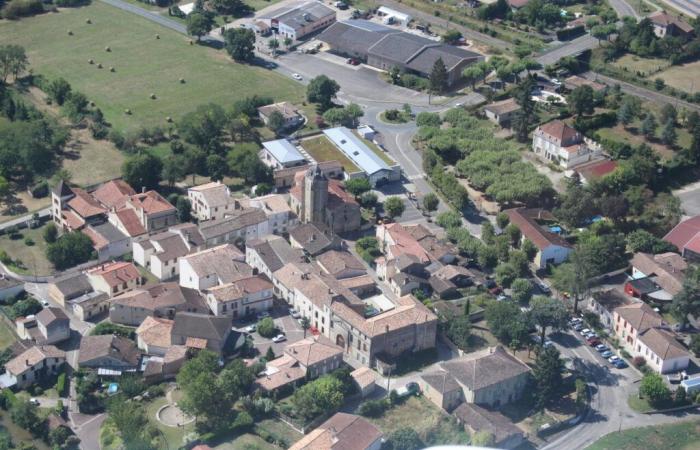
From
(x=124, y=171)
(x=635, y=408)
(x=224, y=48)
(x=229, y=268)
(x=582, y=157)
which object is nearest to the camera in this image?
(x=635, y=408)

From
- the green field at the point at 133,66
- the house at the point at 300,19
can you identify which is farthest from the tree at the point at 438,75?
the house at the point at 300,19

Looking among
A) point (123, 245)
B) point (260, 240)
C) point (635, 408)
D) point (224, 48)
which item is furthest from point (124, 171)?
point (635, 408)

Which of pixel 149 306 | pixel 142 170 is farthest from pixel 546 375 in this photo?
pixel 142 170

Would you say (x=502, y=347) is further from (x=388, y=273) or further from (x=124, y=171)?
(x=124, y=171)

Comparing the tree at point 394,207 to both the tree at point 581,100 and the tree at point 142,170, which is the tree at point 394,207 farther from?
the tree at point 581,100

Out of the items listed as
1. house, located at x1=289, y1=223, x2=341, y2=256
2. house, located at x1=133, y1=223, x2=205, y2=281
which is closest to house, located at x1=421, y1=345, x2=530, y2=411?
house, located at x1=289, y1=223, x2=341, y2=256

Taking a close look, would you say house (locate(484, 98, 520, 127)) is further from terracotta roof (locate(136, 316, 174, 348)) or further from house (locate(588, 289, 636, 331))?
terracotta roof (locate(136, 316, 174, 348))
